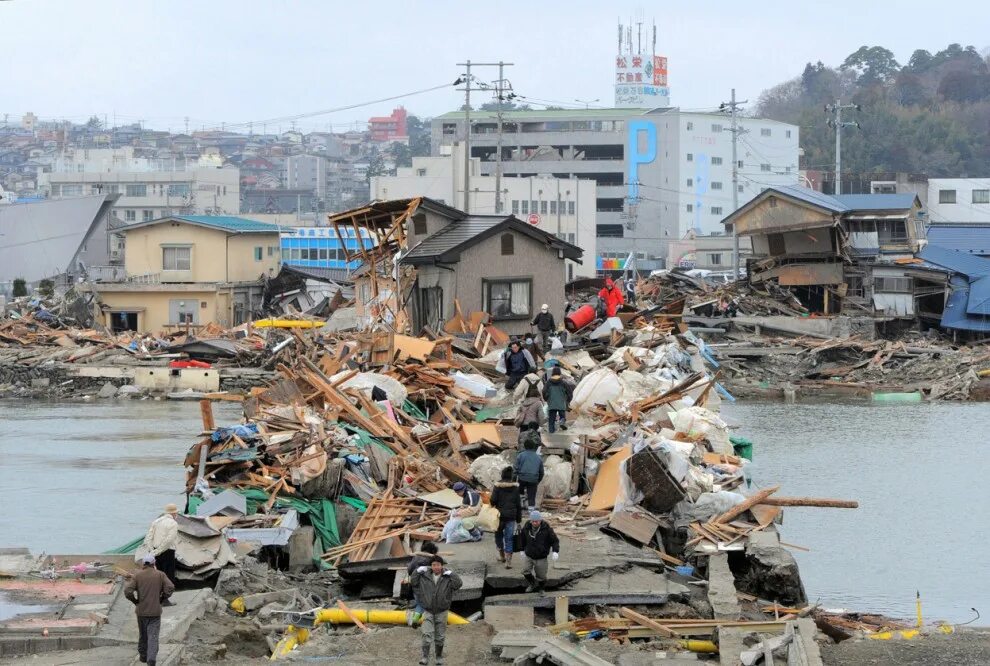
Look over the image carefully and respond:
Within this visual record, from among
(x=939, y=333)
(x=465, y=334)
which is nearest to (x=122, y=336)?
(x=465, y=334)

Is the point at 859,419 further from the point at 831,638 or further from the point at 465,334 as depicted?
the point at 831,638

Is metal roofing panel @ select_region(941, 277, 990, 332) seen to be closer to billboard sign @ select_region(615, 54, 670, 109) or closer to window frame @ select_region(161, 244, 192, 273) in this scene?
window frame @ select_region(161, 244, 192, 273)

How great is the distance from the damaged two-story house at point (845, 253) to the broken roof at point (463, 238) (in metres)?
19.3

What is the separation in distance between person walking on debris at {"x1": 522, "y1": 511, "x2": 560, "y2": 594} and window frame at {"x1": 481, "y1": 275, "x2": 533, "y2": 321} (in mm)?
16929

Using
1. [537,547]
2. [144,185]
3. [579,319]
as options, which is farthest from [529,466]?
[144,185]

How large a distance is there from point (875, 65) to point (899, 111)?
32584 mm

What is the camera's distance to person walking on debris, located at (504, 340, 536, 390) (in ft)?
77.6

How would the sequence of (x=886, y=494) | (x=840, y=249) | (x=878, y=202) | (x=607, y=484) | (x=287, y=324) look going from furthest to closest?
(x=878, y=202), (x=840, y=249), (x=287, y=324), (x=886, y=494), (x=607, y=484)

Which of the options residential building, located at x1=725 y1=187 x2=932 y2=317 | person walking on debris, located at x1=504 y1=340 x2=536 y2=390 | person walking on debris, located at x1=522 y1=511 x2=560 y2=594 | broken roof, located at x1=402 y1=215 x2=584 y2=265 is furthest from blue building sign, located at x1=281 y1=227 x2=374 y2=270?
person walking on debris, located at x1=522 y1=511 x2=560 y2=594

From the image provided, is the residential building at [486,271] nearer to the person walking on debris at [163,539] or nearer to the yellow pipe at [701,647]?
the person walking on debris at [163,539]

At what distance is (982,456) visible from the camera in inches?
1288

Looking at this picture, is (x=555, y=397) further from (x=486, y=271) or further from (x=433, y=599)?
(x=486, y=271)

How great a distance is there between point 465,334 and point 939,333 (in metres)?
25.5

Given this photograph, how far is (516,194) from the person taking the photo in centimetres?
7244
